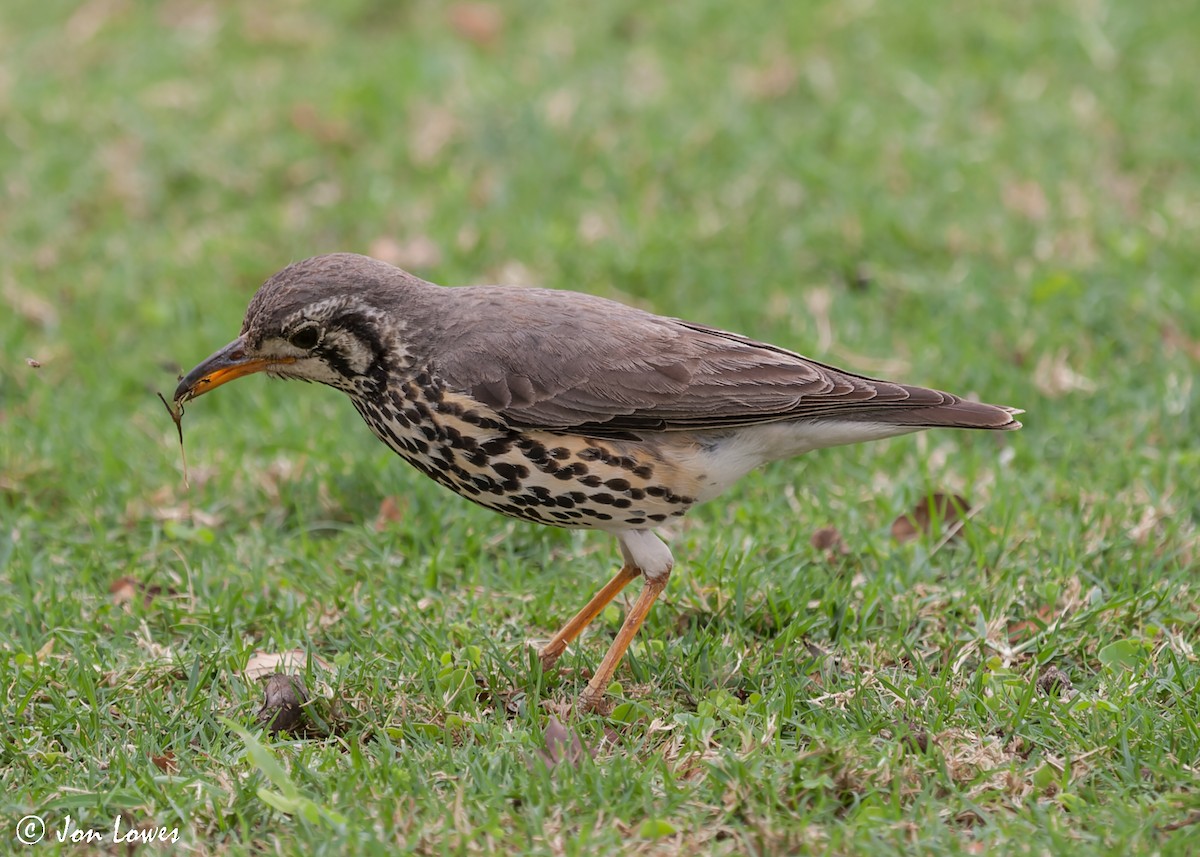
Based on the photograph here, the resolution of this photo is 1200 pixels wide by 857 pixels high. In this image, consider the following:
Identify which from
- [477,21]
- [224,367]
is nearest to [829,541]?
[224,367]

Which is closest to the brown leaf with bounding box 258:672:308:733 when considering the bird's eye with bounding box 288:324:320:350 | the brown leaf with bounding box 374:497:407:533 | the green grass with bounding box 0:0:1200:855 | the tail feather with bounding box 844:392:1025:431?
the green grass with bounding box 0:0:1200:855

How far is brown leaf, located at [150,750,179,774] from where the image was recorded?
457cm

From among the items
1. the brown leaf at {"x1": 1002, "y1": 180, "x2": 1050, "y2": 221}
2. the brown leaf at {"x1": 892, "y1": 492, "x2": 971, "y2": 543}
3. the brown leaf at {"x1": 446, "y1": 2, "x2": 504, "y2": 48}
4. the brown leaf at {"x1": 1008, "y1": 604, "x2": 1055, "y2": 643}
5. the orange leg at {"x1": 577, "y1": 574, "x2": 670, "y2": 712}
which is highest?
the brown leaf at {"x1": 446, "y1": 2, "x2": 504, "y2": 48}

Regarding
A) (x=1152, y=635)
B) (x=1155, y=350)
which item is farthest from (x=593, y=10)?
(x=1152, y=635)

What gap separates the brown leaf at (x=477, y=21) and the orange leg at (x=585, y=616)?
6.65 meters

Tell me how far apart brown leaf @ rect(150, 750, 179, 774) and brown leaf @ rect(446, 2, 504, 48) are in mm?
7574

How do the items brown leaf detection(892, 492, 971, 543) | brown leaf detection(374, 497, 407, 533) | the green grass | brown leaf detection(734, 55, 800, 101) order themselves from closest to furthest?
the green grass → brown leaf detection(892, 492, 971, 543) → brown leaf detection(374, 497, 407, 533) → brown leaf detection(734, 55, 800, 101)

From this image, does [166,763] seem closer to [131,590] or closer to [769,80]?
[131,590]

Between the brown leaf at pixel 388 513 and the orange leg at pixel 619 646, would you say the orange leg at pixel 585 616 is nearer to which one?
the orange leg at pixel 619 646

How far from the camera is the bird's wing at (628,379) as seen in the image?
500cm

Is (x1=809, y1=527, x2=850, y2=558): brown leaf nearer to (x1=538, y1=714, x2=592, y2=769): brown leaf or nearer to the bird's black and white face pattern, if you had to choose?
(x1=538, y1=714, x2=592, y2=769): brown leaf

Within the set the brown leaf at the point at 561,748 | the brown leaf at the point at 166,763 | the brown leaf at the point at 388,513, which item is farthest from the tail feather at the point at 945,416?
the brown leaf at the point at 166,763

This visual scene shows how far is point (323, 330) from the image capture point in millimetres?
5059

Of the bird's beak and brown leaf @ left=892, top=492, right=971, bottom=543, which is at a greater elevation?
the bird's beak
